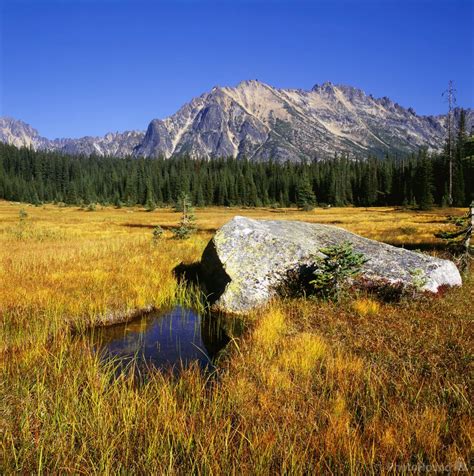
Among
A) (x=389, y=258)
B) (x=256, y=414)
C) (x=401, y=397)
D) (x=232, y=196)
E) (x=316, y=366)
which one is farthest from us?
(x=232, y=196)

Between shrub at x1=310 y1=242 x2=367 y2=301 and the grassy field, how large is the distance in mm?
1014

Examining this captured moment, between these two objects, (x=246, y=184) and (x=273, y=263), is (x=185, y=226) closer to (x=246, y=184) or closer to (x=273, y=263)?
(x=273, y=263)

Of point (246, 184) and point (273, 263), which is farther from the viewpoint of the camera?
point (246, 184)

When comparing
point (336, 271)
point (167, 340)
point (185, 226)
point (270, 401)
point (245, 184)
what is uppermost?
point (245, 184)

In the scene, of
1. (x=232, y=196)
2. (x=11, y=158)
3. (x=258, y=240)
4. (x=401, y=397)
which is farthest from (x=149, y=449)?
(x=11, y=158)

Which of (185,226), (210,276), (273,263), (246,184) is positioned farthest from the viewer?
(246,184)

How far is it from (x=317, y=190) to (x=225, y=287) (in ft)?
371

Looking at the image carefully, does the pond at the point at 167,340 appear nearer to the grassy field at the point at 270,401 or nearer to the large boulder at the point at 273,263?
the grassy field at the point at 270,401

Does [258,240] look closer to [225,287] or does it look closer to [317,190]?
[225,287]

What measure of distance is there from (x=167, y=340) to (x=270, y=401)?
404 cm

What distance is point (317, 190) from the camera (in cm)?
11894

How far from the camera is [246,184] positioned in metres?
116

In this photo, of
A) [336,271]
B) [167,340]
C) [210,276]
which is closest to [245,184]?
[210,276]


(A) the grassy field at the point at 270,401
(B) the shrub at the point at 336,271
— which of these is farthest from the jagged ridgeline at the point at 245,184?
(A) the grassy field at the point at 270,401
